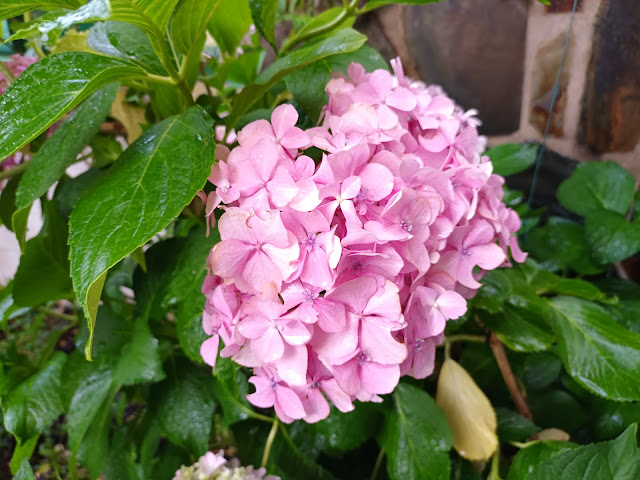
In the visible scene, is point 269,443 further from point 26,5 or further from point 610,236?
point 610,236

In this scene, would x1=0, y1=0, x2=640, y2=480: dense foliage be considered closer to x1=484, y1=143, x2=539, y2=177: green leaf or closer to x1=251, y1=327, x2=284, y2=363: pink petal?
x1=251, y1=327, x2=284, y2=363: pink petal

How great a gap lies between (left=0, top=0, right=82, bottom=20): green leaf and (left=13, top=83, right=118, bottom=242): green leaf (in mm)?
80

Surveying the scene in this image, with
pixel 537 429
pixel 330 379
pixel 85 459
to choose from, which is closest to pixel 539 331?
pixel 537 429

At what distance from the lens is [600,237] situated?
2.55 ft

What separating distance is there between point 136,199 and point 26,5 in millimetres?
155

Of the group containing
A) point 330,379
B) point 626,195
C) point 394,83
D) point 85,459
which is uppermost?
point 394,83

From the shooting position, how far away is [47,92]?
→ 1.03ft

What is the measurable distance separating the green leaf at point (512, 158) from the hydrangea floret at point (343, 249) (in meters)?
0.50

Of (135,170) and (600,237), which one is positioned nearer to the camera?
(135,170)

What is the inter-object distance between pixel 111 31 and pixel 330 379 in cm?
35

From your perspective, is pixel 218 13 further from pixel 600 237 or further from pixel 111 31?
pixel 600 237

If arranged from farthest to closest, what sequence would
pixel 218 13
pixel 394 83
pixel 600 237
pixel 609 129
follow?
pixel 609 129 < pixel 600 237 < pixel 218 13 < pixel 394 83

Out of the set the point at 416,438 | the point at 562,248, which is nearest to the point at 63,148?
the point at 416,438

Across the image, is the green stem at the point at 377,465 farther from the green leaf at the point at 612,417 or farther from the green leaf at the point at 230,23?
the green leaf at the point at 230,23
